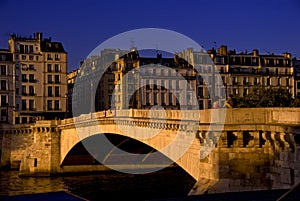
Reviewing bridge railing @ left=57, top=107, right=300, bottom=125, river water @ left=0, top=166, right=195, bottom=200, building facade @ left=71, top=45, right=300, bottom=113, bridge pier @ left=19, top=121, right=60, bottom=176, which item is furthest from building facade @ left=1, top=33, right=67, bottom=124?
bridge railing @ left=57, top=107, right=300, bottom=125

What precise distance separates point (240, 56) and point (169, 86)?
1368cm

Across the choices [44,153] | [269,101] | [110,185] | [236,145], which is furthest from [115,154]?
[236,145]

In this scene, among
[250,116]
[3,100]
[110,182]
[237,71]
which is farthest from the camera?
[237,71]

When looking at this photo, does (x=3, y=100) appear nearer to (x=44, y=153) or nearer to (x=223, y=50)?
(x=44, y=153)

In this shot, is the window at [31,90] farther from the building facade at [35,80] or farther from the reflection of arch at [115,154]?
the reflection of arch at [115,154]

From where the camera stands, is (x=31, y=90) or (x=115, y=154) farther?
(x=31, y=90)

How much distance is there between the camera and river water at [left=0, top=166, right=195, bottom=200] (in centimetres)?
4469

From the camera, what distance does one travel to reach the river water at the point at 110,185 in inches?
1759

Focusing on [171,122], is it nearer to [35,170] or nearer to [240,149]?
[240,149]

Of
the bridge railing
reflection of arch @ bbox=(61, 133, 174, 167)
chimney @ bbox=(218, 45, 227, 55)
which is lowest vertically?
reflection of arch @ bbox=(61, 133, 174, 167)

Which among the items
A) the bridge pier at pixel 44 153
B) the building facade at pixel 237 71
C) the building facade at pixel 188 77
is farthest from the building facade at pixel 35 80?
the building facade at pixel 237 71

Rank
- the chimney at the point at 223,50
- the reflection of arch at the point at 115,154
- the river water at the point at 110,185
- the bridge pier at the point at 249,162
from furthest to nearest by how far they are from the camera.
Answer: the chimney at the point at 223,50
the reflection of arch at the point at 115,154
the river water at the point at 110,185
the bridge pier at the point at 249,162

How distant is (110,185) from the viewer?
5038cm

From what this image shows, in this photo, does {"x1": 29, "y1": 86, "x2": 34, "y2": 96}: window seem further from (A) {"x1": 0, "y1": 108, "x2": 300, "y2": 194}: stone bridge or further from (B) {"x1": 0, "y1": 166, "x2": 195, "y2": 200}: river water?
(A) {"x1": 0, "y1": 108, "x2": 300, "y2": 194}: stone bridge
